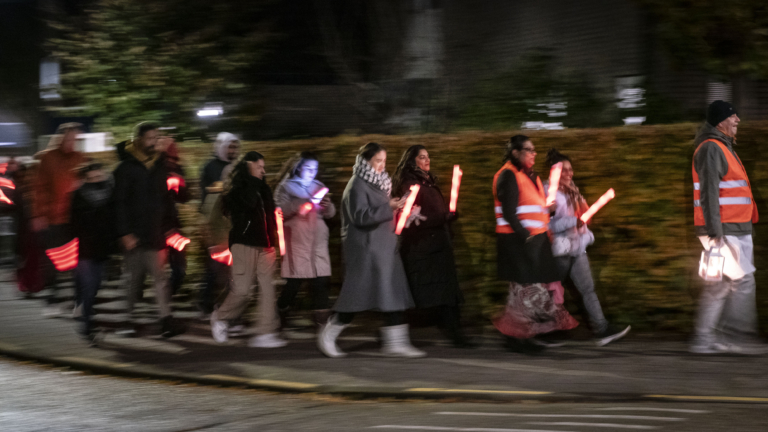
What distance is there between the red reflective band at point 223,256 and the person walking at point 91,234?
1069 millimetres

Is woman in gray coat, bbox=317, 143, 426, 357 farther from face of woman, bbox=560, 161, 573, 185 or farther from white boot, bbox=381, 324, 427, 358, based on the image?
face of woman, bbox=560, 161, 573, 185

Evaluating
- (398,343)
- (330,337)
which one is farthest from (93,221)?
(398,343)

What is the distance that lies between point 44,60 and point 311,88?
35.3 feet

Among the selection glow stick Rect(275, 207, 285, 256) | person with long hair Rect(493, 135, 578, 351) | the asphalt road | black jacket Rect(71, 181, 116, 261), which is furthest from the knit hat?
black jacket Rect(71, 181, 116, 261)

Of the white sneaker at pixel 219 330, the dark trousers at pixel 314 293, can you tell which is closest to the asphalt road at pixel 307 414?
the white sneaker at pixel 219 330

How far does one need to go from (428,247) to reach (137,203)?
2.82m

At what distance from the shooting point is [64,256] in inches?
417

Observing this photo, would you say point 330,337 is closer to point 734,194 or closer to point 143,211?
point 143,211

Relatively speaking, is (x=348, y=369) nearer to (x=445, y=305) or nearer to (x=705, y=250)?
(x=445, y=305)

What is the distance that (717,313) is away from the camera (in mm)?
7742

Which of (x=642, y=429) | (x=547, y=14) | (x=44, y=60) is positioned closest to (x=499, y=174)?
(x=642, y=429)

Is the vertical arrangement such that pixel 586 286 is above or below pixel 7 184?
below

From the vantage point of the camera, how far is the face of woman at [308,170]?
30.2 ft

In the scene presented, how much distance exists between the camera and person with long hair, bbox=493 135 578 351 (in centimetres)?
788
